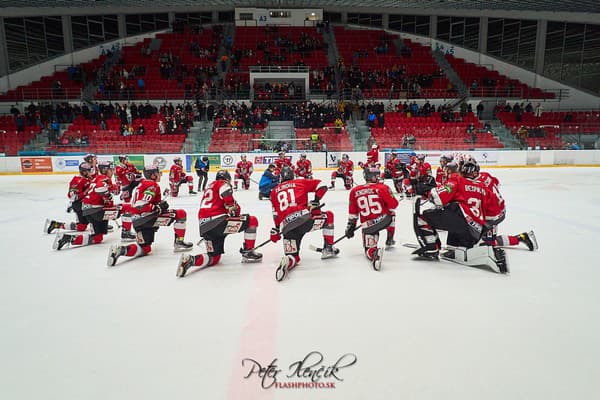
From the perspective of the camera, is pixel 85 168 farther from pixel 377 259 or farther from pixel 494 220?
pixel 494 220

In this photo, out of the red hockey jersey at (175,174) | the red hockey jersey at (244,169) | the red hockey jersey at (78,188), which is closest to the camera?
the red hockey jersey at (78,188)

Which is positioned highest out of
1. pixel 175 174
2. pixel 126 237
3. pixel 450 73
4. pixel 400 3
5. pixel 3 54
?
pixel 400 3

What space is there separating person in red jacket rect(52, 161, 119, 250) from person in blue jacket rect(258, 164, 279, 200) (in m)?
3.84

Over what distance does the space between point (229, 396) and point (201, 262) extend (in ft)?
7.99

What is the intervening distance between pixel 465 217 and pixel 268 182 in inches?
220

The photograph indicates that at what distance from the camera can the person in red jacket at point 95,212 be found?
5.88 meters

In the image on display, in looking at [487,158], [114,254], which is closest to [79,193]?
[114,254]

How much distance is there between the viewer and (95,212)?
601cm

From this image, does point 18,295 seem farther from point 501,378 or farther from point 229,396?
point 501,378

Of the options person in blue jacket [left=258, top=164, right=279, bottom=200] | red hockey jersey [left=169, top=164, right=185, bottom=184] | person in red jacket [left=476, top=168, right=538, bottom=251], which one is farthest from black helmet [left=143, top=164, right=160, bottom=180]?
red hockey jersey [left=169, top=164, right=185, bottom=184]

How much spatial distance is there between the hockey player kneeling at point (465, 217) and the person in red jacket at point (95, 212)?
4525 millimetres

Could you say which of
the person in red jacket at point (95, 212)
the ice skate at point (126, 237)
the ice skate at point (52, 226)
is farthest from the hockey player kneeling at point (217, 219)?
the ice skate at point (52, 226)

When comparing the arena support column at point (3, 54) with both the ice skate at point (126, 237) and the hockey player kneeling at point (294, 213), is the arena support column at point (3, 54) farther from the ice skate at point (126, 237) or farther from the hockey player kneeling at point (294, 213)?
the hockey player kneeling at point (294, 213)

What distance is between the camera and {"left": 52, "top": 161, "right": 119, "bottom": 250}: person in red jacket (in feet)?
19.3
